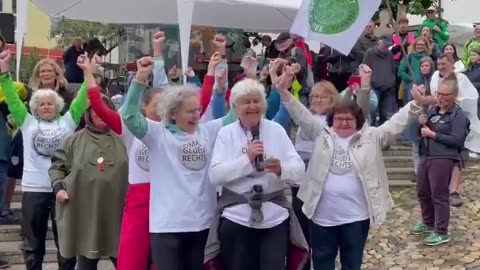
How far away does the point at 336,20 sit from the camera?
6.26 meters

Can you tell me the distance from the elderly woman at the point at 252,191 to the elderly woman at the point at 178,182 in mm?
140

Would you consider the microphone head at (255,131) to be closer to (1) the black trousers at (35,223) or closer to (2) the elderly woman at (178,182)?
(2) the elderly woman at (178,182)

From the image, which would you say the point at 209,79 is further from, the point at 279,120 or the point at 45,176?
the point at 45,176

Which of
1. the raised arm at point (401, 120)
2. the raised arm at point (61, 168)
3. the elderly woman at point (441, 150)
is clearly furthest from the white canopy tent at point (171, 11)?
the raised arm at point (401, 120)

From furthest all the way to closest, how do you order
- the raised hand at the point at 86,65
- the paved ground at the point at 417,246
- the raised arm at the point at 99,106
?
1. the paved ground at the point at 417,246
2. the raised hand at the point at 86,65
3. the raised arm at the point at 99,106

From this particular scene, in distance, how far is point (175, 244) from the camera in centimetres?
467

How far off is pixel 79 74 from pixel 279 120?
7.78m

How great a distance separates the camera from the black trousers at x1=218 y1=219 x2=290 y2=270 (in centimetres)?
459

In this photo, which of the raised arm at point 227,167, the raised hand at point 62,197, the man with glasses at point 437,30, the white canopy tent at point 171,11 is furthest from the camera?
the man with glasses at point 437,30

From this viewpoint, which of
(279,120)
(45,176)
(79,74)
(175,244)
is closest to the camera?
(175,244)

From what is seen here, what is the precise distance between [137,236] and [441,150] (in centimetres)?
351

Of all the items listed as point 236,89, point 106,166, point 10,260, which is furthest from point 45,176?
point 236,89

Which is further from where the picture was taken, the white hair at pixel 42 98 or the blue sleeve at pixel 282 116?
the white hair at pixel 42 98

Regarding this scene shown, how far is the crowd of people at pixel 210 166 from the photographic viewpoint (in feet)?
15.2
